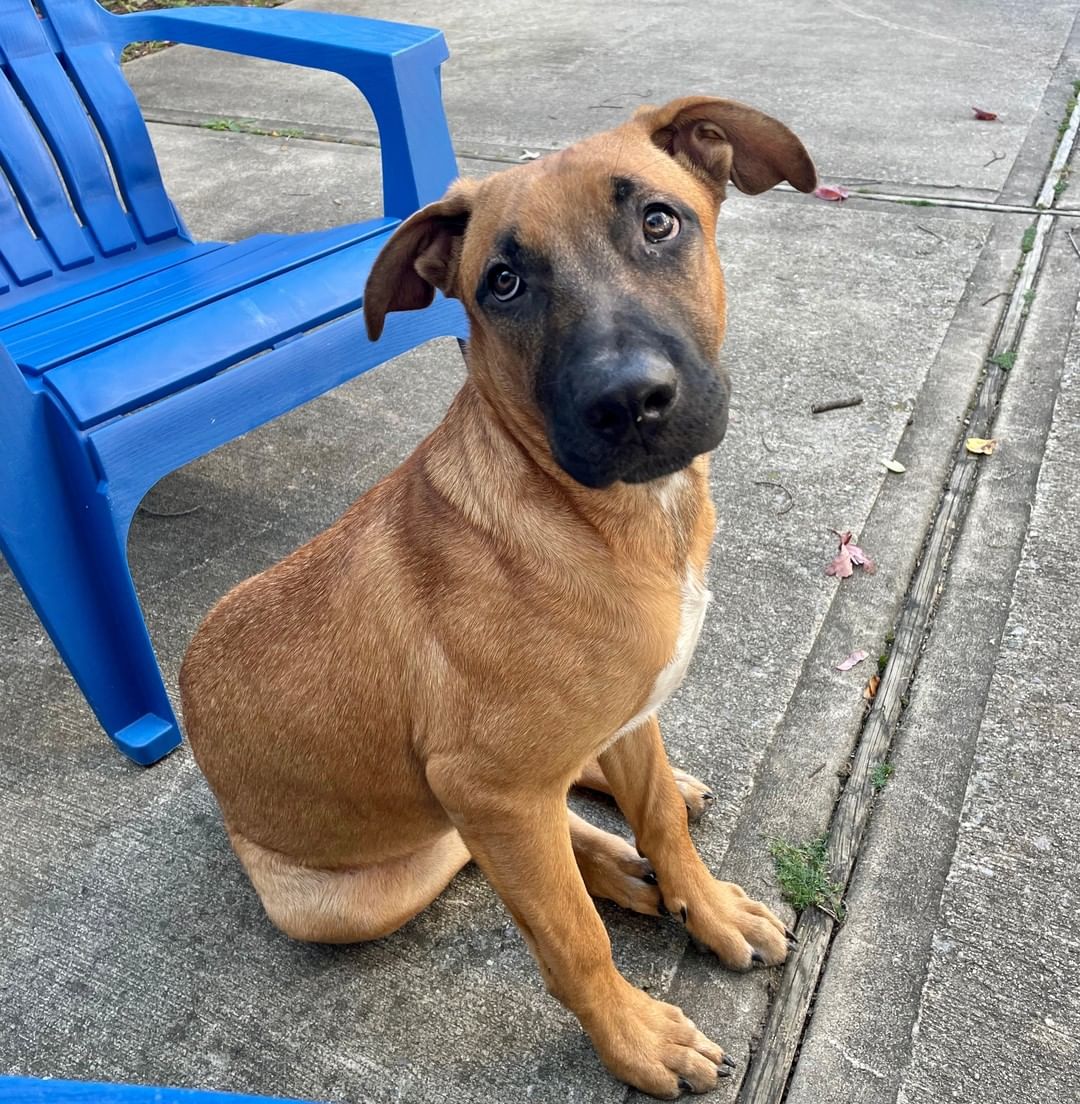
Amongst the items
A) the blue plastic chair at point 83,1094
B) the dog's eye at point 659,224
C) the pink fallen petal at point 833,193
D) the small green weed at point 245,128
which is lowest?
the pink fallen petal at point 833,193

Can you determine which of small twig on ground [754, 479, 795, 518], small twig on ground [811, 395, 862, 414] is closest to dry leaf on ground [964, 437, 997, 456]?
small twig on ground [811, 395, 862, 414]

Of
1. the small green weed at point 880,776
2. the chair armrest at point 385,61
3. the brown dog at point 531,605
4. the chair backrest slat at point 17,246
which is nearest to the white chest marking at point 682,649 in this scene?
the brown dog at point 531,605

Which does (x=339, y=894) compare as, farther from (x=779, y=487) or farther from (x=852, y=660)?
(x=779, y=487)

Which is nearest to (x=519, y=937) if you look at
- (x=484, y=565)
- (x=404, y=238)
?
(x=484, y=565)

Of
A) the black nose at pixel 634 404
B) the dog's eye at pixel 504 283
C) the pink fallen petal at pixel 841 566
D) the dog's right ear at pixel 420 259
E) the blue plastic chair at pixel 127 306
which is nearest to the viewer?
the black nose at pixel 634 404

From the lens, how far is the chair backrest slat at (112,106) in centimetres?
378

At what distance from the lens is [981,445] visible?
3.44 metres

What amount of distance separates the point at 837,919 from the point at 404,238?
5.60 feet

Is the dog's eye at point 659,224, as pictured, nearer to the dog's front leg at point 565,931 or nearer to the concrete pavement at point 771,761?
A: the dog's front leg at point 565,931

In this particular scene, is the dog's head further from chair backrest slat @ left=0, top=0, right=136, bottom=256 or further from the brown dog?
chair backrest slat @ left=0, top=0, right=136, bottom=256

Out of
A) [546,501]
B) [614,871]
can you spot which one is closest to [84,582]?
[546,501]

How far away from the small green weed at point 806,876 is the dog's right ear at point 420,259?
1.47m

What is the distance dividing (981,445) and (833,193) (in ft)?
7.37

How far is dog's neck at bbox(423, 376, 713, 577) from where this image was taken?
1.87 m
